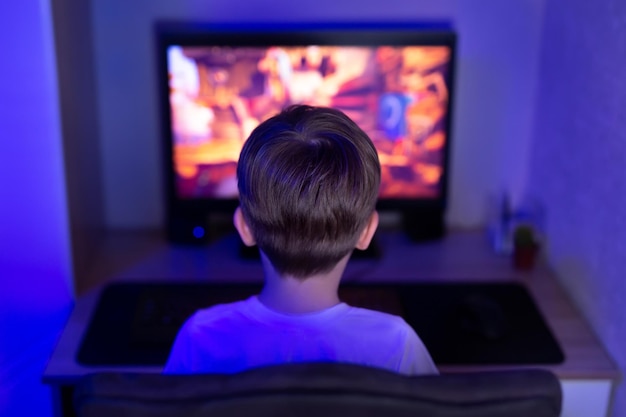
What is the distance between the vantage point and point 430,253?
2.01 m

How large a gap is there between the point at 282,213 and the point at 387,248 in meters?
0.99

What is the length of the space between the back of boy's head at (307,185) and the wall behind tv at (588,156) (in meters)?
0.67

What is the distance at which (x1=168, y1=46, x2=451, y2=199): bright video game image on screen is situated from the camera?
6.06 feet

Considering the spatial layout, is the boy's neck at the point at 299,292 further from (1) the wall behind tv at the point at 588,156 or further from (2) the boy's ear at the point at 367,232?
(1) the wall behind tv at the point at 588,156

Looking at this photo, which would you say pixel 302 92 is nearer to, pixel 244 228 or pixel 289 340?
pixel 244 228

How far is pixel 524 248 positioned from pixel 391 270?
1.06ft

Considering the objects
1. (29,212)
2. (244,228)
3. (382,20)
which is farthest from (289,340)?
(382,20)

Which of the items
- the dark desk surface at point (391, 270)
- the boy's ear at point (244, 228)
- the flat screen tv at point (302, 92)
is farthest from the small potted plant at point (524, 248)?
the boy's ear at point (244, 228)

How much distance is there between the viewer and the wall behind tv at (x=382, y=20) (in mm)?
1969

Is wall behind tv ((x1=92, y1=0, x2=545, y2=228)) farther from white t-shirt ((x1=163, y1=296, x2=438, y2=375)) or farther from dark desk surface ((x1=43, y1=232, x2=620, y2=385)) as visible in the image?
white t-shirt ((x1=163, y1=296, x2=438, y2=375))

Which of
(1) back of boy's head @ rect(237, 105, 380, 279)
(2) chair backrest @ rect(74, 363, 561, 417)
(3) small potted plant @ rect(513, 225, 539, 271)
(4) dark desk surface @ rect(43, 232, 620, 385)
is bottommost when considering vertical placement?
(4) dark desk surface @ rect(43, 232, 620, 385)

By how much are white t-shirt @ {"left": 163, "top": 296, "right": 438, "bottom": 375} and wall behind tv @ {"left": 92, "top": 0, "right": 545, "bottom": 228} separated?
986 millimetres

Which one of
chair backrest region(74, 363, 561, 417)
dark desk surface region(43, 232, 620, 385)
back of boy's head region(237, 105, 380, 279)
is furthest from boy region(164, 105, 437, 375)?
dark desk surface region(43, 232, 620, 385)

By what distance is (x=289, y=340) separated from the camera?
112cm
